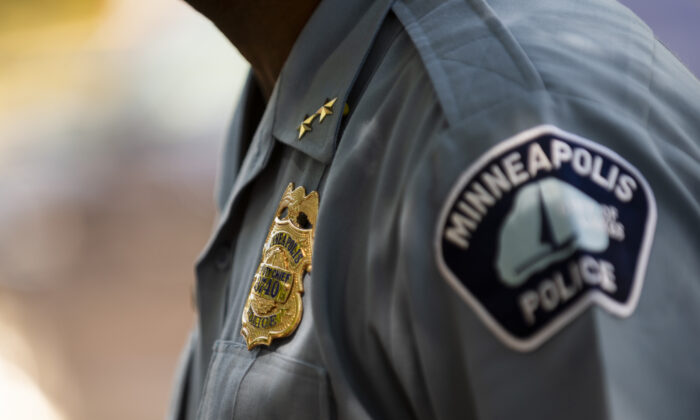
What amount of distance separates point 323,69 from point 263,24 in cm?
13

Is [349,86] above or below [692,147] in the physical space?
above

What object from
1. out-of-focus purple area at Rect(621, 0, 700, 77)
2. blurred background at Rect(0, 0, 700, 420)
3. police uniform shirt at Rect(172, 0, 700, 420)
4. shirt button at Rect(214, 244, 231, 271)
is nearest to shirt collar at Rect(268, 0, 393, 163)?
police uniform shirt at Rect(172, 0, 700, 420)

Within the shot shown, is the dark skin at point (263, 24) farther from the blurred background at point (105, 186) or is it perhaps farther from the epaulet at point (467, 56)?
the blurred background at point (105, 186)

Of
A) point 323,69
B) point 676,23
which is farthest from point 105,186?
point 323,69

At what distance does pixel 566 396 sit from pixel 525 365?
3 centimetres

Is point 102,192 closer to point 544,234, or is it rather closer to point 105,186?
point 105,186

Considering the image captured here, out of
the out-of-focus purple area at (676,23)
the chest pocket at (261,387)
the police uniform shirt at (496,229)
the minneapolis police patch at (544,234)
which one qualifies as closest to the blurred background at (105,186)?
the out-of-focus purple area at (676,23)

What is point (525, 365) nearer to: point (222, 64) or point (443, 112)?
point (443, 112)

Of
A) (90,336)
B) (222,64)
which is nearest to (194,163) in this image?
(222,64)

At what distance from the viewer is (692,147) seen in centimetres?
54

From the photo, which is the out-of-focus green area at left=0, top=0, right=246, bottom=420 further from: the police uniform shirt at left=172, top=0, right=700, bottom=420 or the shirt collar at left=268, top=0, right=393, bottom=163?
the police uniform shirt at left=172, top=0, right=700, bottom=420

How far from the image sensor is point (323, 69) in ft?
2.37

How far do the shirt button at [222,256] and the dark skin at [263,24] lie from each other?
0.19m

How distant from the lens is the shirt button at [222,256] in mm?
813
